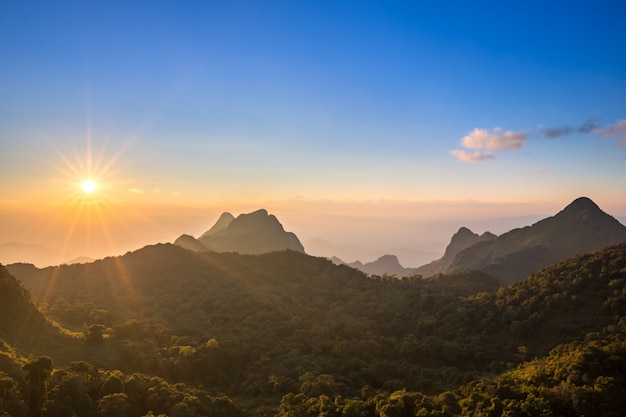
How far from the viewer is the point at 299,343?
63.2m

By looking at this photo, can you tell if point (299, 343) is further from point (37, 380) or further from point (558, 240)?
point (558, 240)

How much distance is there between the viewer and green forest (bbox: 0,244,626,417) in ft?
114

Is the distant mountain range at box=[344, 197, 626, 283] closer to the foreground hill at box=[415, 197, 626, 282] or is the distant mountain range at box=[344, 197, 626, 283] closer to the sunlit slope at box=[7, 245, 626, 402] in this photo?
the foreground hill at box=[415, 197, 626, 282]

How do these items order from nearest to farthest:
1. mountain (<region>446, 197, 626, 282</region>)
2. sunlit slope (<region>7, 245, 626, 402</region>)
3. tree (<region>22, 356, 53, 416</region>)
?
tree (<region>22, 356, 53, 416</region>), sunlit slope (<region>7, 245, 626, 402</region>), mountain (<region>446, 197, 626, 282</region>)

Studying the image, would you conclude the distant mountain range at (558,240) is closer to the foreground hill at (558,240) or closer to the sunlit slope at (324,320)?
the foreground hill at (558,240)

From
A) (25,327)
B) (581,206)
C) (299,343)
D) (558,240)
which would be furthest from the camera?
(581,206)

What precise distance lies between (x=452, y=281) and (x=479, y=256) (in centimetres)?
9400

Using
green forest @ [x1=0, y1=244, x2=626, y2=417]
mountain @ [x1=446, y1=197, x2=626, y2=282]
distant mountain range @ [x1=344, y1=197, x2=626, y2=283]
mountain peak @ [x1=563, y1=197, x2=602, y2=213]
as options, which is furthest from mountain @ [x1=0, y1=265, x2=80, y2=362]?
mountain peak @ [x1=563, y1=197, x2=602, y2=213]

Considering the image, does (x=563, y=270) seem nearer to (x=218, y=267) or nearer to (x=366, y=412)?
(x=366, y=412)

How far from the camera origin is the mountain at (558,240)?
159125mm

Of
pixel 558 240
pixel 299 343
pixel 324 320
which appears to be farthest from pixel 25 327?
pixel 558 240

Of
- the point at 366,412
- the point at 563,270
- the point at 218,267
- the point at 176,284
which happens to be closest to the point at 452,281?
the point at 563,270

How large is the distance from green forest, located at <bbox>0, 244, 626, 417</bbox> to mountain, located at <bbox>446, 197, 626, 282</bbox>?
84.7 meters

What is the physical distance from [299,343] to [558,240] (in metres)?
168
